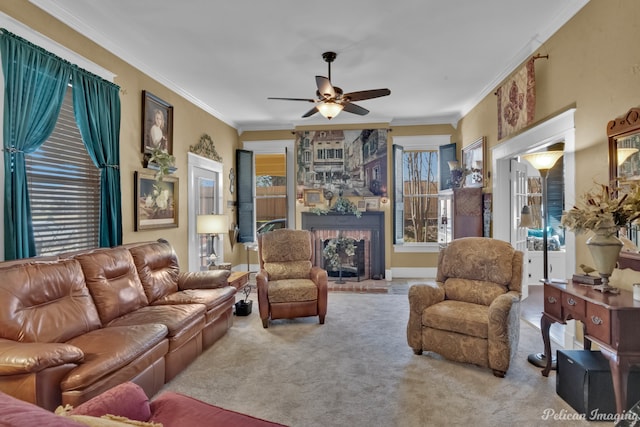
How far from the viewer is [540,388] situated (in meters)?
2.52

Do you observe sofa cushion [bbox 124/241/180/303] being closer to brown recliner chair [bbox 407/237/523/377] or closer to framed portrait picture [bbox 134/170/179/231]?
framed portrait picture [bbox 134/170/179/231]

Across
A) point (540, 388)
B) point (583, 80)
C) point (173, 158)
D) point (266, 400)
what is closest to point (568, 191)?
point (583, 80)

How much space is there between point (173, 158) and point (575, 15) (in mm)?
4436

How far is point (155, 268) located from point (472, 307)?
121 inches

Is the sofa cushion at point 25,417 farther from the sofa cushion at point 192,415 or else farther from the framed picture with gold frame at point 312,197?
the framed picture with gold frame at point 312,197

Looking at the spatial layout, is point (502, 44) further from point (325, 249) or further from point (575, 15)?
point (325, 249)

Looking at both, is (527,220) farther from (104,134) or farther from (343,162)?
(104,134)

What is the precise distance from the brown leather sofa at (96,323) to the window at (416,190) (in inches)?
160

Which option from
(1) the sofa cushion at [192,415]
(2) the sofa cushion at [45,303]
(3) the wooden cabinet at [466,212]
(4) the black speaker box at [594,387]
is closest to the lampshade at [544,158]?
(4) the black speaker box at [594,387]

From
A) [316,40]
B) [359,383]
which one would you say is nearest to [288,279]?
[359,383]

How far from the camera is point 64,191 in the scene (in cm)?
301

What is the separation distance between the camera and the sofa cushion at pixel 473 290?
306 cm

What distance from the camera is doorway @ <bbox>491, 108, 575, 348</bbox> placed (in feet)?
9.80

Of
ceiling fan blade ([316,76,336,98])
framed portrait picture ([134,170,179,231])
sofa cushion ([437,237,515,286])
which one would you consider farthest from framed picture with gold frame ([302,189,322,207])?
sofa cushion ([437,237,515,286])
